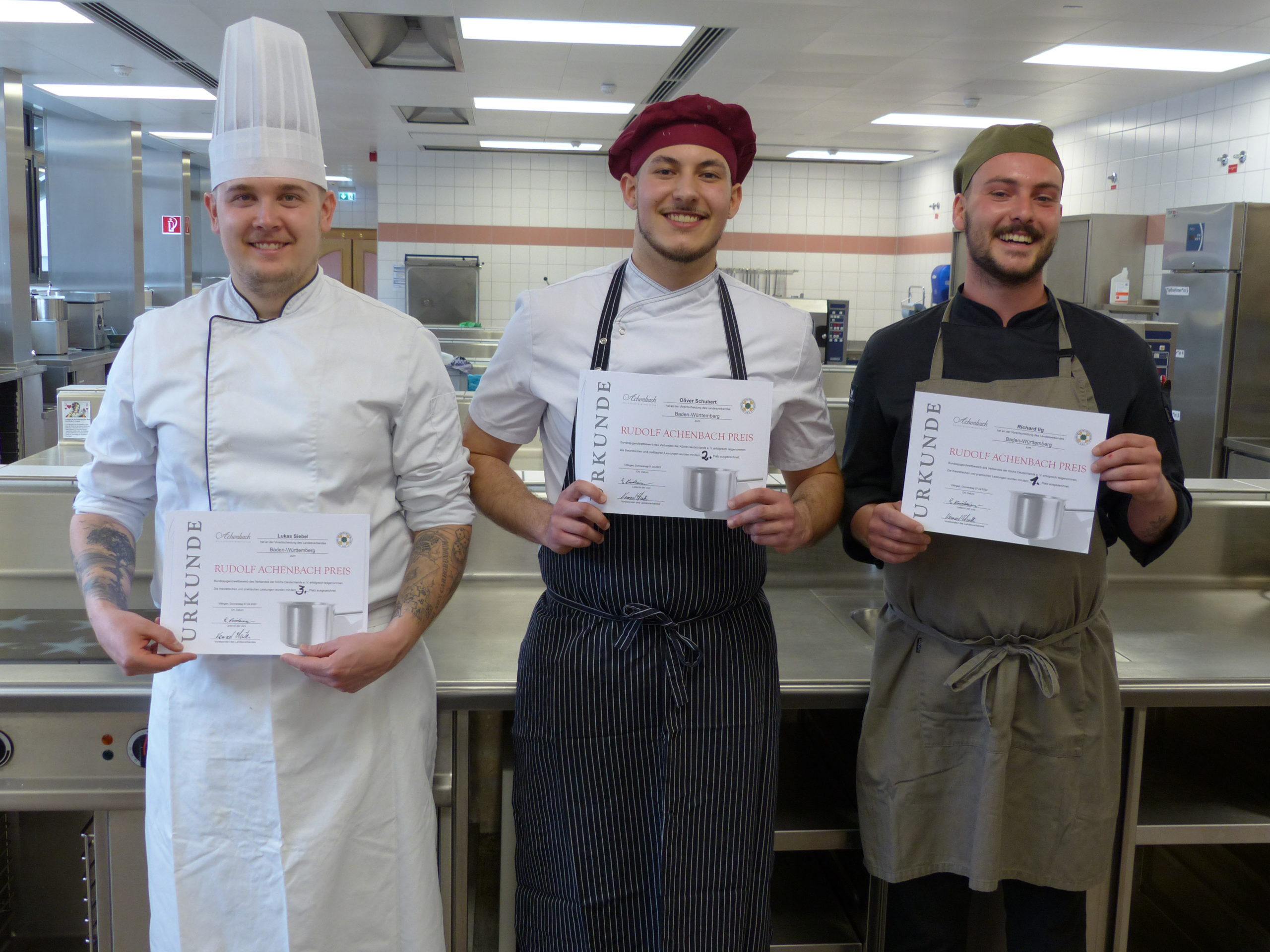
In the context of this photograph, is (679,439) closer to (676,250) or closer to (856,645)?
(676,250)

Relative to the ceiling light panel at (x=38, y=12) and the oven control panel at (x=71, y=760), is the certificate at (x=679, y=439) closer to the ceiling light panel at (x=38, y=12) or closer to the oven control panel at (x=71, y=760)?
the oven control panel at (x=71, y=760)

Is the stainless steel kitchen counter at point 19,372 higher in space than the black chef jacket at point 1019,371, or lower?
lower

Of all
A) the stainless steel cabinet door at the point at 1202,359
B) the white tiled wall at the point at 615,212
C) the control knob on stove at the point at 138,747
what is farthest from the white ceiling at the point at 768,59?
the control knob on stove at the point at 138,747

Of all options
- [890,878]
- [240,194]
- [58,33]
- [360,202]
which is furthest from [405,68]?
[360,202]

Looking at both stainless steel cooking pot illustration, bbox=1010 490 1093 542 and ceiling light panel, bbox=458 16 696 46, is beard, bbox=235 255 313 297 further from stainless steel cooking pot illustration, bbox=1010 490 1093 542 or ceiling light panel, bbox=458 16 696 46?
ceiling light panel, bbox=458 16 696 46

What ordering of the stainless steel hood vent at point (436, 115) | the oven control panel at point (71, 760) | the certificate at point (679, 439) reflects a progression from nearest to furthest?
the certificate at point (679, 439)
the oven control panel at point (71, 760)
the stainless steel hood vent at point (436, 115)

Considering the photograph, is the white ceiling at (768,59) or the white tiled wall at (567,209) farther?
the white tiled wall at (567,209)

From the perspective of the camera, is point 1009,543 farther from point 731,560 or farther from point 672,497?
point 672,497

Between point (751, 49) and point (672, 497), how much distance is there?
4903 millimetres

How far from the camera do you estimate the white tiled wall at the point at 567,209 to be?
10883 mm

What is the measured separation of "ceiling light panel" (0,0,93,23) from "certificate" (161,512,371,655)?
507cm

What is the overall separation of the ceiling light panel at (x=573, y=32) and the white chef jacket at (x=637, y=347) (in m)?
4.09

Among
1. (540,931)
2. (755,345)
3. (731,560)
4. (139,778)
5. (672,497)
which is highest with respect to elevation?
(755,345)

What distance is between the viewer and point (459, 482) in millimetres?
1465
